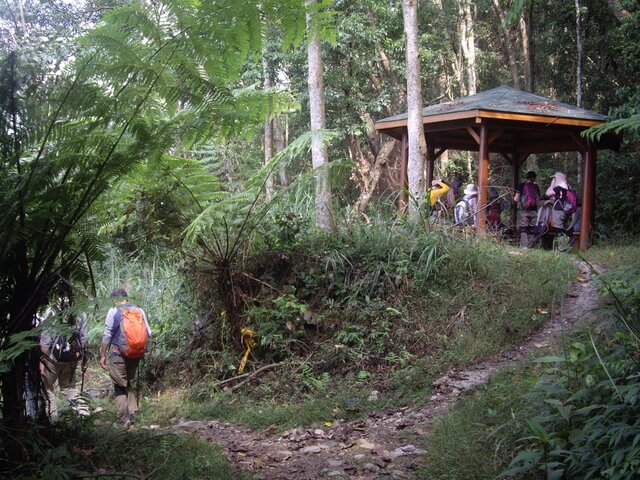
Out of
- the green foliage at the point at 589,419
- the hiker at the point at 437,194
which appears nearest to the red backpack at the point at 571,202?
the hiker at the point at 437,194

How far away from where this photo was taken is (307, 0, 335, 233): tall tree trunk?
217 inches

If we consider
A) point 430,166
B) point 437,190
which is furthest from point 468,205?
point 430,166

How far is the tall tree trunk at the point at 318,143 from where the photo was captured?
5.51 metres

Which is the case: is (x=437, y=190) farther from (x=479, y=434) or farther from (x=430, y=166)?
(x=479, y=434)

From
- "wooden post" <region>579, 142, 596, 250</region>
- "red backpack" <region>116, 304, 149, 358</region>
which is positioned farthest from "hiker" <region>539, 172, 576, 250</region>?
"red backpack" <region>116, 304, 149, 358</region>

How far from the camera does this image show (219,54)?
3379 mm

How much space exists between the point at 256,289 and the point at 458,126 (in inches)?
239

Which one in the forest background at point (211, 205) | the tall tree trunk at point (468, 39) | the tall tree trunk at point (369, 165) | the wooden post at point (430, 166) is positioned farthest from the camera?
the tall tree trunk at point (468, 39)

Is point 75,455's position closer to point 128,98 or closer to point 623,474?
point 128,98

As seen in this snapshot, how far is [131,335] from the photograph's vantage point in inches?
242

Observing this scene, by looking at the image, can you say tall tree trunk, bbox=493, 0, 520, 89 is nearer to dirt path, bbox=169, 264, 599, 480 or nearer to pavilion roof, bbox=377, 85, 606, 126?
pavilion roof, bbox=377, 85, 606, 126

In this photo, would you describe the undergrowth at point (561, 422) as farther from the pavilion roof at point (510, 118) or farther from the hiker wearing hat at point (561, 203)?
the hiker wearing hat at point (561, 203)

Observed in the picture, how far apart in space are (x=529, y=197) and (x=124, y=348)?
8.71 meters

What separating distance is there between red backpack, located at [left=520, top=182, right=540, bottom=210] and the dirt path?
5.97 meters
